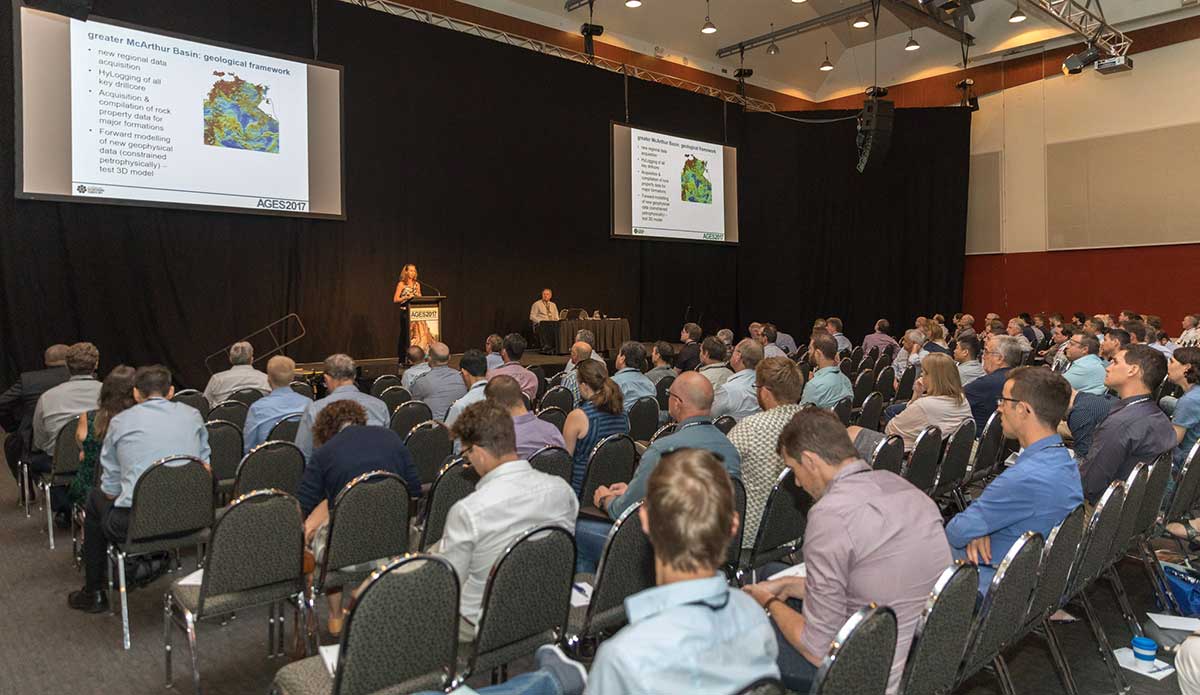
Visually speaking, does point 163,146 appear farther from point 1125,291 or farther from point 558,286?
point 1125,291

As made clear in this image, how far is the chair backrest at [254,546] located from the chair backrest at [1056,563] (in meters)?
2.57

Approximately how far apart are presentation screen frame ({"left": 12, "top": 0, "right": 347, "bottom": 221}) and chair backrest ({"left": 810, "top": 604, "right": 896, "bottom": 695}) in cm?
921

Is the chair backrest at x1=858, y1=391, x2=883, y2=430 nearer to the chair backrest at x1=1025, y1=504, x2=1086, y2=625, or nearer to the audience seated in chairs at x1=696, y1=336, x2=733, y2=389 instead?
the audience seated in chairs at x1=696, y1=336, x2=733, y2=389

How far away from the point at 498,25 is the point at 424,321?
5.85m

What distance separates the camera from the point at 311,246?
34.9 ft

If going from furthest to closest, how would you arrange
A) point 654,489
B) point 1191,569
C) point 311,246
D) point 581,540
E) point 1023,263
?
point 1023,263, point 311,246, point 1191,569, point 581,540, point 654,489

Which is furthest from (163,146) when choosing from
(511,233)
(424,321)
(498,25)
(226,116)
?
(498,25)

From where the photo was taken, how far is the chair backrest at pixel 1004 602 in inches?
86.3

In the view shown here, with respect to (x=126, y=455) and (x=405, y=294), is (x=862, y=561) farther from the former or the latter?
(x=405, y=294)

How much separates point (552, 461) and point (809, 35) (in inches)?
655

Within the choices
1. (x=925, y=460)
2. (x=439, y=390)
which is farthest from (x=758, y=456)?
(x=439, y=390)

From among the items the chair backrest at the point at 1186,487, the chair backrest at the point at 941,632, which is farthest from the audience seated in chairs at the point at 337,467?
the chair backrest at the point at 1186,487

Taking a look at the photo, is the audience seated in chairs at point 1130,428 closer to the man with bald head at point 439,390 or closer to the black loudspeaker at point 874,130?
the man with bald head at point 439,390

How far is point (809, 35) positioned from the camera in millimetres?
17531
